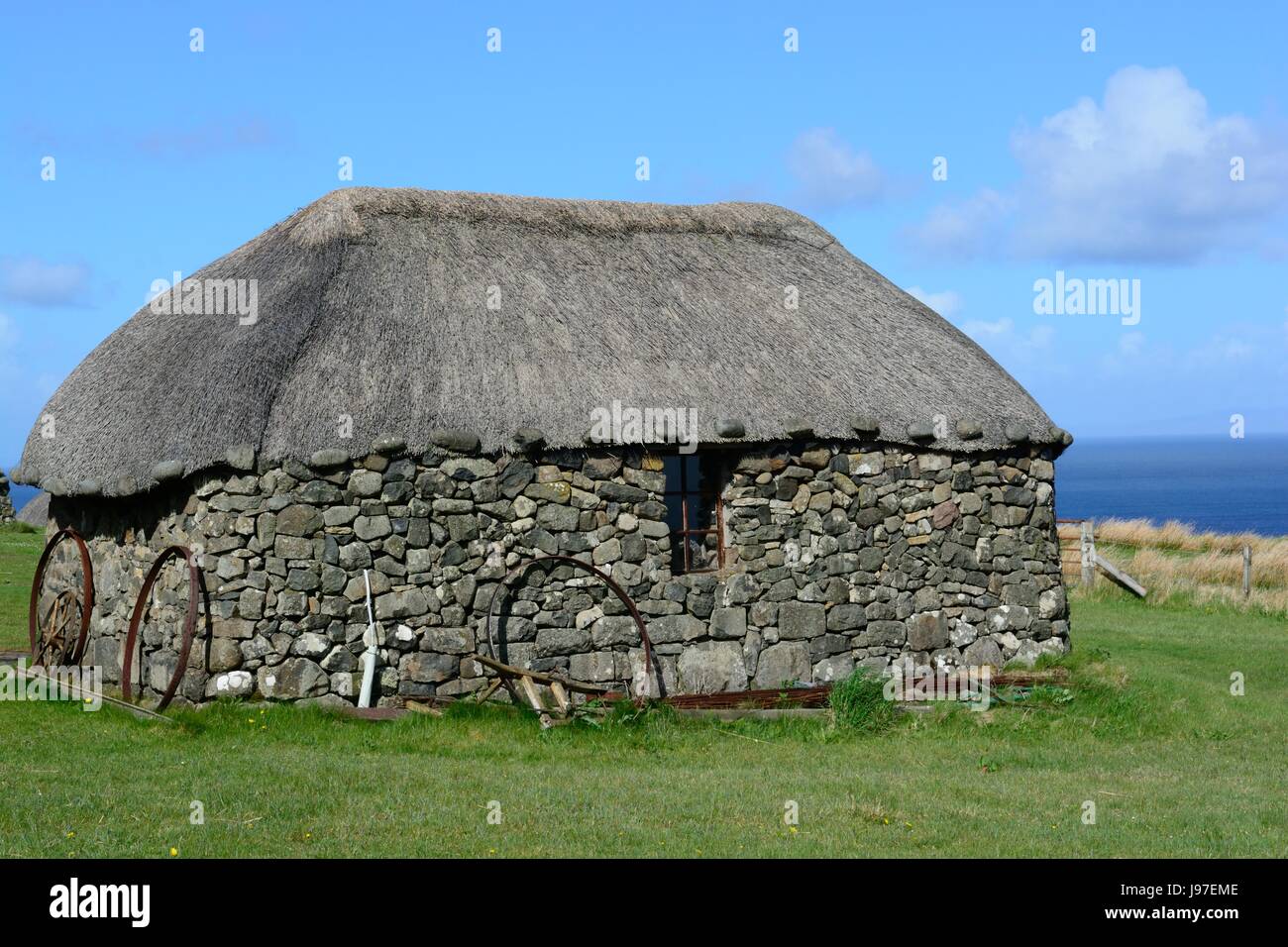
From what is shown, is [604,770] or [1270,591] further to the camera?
[1270,591]

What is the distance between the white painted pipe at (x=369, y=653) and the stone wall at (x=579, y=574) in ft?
0.25

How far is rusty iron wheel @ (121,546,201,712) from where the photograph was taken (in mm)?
12102

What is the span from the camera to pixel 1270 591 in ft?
81.5

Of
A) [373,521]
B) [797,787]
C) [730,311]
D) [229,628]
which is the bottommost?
[797,787]

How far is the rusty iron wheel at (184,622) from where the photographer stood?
12102 millimetres

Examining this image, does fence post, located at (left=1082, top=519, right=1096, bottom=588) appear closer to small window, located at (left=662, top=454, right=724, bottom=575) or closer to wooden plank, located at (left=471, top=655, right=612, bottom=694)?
small window, located at (left=662, top=454, right=724, bottom=575)

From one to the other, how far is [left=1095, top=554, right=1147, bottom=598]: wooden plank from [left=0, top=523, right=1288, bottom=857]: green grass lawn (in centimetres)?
967

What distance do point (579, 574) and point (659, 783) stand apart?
354 cm

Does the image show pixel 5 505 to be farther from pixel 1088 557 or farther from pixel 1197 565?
pixel 1197 565

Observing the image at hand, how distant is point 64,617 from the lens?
14898 mm

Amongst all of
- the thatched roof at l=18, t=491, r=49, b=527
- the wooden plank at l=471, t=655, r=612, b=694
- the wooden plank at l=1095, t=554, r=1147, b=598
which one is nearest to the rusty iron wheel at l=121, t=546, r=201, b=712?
the wooden plank at l=471, t=655, r=612, b=694

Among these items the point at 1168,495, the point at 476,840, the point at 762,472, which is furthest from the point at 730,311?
the point at 1168,495
